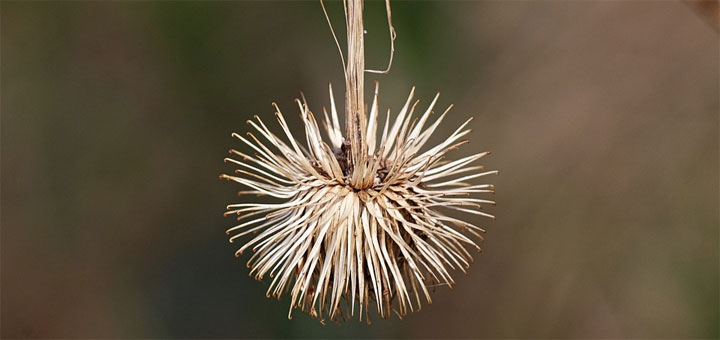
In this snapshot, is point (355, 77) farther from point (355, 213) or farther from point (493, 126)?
point (493, 126)

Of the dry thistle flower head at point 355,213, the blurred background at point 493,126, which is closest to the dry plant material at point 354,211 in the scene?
the dry thistle flower head at point 355,213

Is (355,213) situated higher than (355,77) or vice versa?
(355,77)

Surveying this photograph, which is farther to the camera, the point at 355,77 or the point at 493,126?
the point at 493,126

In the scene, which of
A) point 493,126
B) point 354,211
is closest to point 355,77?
point 354,211

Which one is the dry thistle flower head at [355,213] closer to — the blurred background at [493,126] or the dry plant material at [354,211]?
the dry plant material at [354,211]

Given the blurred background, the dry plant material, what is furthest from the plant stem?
the blurred background

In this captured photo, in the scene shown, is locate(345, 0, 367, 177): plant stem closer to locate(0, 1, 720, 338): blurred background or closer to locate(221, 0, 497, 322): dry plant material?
locate(221, 0, 497, 322): dry plant material

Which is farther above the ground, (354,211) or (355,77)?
(355,77)

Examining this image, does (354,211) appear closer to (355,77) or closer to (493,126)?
(355,77)
